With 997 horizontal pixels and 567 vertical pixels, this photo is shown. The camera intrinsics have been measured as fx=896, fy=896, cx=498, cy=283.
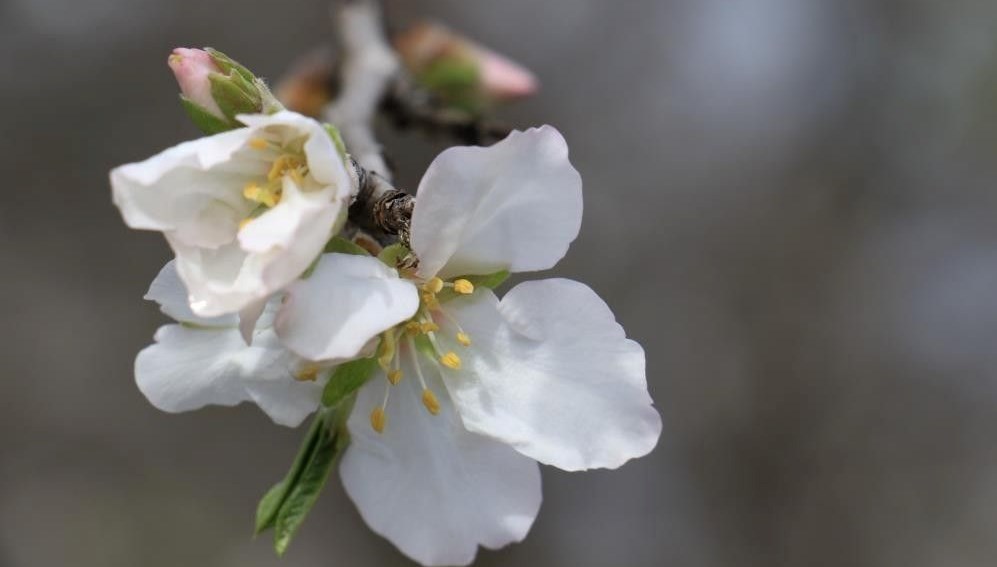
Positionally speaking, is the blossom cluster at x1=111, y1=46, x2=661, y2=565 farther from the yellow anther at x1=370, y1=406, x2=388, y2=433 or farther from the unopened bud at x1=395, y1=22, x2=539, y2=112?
the unopened bud at x1=395, y1=22, x2=539, y2=112

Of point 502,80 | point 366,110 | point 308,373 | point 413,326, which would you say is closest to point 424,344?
point 413,326

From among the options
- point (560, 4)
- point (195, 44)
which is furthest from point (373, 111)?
point (560, 4)

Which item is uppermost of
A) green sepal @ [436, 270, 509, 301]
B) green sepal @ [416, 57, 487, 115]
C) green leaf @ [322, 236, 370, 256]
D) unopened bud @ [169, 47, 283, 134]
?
unopened bud @ [169, 47, 283, 134]

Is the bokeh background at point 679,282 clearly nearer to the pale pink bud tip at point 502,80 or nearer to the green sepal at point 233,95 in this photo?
the pale pink bud tip at point 502,80

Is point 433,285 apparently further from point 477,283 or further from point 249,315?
point 249,315

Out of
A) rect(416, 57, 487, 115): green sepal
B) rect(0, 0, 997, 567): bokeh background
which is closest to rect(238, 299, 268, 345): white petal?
rect(416, 57, 487, 115): green sepal

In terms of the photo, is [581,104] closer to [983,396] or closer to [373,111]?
[983,396]

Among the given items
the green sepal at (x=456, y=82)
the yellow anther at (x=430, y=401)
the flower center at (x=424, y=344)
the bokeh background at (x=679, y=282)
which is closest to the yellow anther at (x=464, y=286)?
the flower center at (x=424, y=344)
